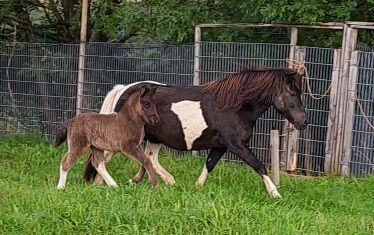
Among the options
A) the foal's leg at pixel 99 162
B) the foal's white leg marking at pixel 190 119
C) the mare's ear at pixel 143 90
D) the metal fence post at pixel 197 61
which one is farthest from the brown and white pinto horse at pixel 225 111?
the metal fence post at pixel 197 61

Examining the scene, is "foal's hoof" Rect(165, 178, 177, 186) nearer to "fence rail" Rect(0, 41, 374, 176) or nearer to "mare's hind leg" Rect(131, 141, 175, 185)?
"mare's hind leg" Rect(131, 141, 175, 185)

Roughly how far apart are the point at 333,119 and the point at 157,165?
300 cm

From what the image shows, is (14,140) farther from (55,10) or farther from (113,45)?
(55,10)

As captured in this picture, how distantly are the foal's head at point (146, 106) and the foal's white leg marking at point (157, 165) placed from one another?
71 cm

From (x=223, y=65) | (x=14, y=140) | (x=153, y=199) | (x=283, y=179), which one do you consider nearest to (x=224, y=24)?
(x=223, y=65)

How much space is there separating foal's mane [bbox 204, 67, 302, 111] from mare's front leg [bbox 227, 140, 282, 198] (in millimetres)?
436

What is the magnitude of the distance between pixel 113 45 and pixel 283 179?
14.0ft

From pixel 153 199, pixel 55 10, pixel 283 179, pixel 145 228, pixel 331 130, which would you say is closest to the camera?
pixel 145 228

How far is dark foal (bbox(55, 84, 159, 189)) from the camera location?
907 cm

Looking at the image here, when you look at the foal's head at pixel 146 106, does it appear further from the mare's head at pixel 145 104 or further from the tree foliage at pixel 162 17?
the tree foliage at pixel 162 17

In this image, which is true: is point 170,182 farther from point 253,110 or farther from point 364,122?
point 364,122

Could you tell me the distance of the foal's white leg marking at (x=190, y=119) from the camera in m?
9.59

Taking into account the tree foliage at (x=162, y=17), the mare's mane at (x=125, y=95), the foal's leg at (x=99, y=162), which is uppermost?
the tree foliage at (x=162, y=17)

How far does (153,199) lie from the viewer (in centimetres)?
790
